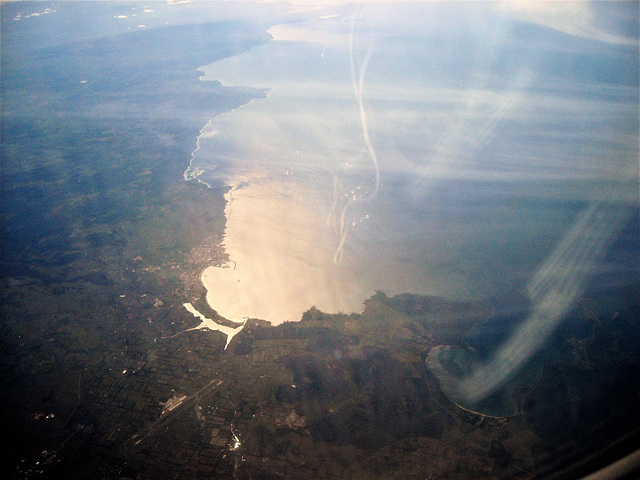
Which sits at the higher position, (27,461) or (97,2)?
(97,2)

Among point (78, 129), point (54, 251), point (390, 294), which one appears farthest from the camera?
point (78, 129)

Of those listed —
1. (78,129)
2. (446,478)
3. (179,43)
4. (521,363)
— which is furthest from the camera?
(179,43)

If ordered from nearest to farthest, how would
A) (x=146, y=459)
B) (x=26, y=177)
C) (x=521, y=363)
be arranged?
(x=146, y=459)
(x=521, y=363)
(x=26, y=177)

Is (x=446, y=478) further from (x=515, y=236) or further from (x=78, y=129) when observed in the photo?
(x=78, y=129)

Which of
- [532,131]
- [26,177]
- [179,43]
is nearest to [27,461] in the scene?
[26,177]

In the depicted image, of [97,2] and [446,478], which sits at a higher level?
[97,2]

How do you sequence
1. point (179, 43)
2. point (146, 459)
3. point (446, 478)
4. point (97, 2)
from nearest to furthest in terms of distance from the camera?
point (446, 478) < point (146, 459) < point (179, 43) < point (97, 2)

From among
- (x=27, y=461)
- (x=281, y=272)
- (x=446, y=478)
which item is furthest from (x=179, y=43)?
(x=446, y=478)

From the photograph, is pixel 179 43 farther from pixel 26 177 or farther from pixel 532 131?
pixel 532 131

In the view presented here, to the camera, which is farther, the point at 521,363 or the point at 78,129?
the point at 78,129
